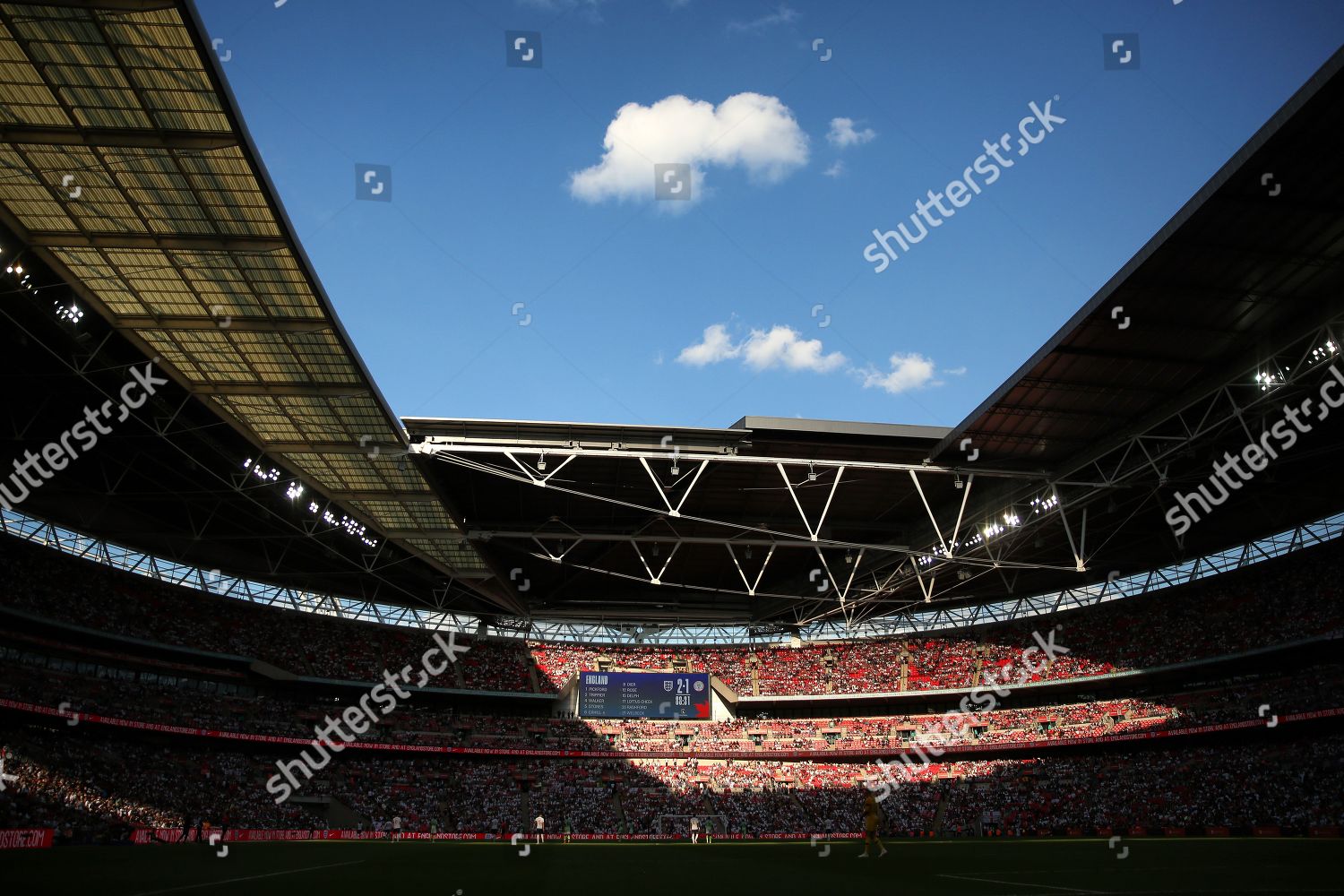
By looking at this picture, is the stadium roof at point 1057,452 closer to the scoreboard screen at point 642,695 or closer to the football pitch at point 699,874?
the scoreboard screen at point 642,695

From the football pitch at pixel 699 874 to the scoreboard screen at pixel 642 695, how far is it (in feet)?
134

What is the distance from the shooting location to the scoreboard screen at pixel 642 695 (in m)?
63.1

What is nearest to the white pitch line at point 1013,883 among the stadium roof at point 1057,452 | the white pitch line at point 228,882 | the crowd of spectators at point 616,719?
the white pitch line at point 228,882

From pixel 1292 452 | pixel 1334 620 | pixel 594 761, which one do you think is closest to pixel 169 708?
pixel 594 761

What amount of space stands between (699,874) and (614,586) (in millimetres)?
43846

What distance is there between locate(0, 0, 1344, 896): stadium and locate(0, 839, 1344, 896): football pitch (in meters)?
0.26

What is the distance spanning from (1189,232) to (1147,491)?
1901 centimetres

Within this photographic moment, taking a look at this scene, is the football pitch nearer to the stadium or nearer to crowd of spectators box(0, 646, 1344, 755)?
the stadium

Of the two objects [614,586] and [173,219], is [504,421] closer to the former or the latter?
[173,219]

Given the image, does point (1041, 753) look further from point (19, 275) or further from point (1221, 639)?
point (19, 275)

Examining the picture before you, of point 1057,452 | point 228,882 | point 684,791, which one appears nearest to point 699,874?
point 228,882

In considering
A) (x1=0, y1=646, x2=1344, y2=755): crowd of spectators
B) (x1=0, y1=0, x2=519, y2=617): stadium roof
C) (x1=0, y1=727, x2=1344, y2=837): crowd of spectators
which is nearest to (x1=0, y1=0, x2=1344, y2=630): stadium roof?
(x1=0, y1=0, x2=519, y2=617): stadium roof

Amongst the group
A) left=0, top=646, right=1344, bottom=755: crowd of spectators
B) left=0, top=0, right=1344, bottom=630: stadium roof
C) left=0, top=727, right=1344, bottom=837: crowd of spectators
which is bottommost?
left=0, top=727, right=1344, bottom=837: crowd of spectators

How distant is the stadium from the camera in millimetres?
19938
